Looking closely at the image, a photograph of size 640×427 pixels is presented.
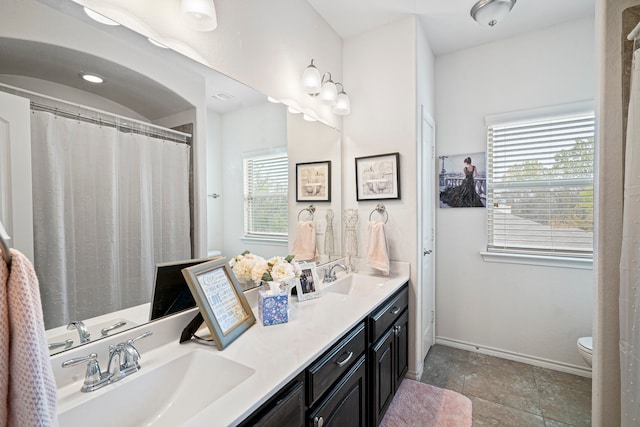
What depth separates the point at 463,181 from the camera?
2.70m

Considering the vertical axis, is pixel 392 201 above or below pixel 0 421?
above

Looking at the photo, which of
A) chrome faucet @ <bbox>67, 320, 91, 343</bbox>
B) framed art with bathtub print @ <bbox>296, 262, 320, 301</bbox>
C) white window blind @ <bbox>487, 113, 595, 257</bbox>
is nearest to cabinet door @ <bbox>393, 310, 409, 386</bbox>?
framed art with bathtub print @ <bbox>296, 262, 320, 301</bbox>

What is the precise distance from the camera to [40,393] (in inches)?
18.1

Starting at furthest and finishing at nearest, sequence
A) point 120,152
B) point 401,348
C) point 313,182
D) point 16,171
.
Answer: point 313,182 < point 401,348 < point 120,152 < point 16,171

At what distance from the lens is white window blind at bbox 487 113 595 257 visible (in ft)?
7.45

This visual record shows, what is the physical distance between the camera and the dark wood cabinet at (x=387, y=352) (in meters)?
1.59

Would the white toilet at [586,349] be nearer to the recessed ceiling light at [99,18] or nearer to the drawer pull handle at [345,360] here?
the drawer pull handle at [345,360]

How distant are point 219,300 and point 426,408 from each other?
166 centimetres

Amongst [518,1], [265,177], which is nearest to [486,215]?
[518,1]

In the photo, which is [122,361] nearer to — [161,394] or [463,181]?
[161,394]

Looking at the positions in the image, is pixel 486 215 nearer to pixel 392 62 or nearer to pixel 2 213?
pixel 392 62

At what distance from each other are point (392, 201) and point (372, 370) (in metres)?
1.26

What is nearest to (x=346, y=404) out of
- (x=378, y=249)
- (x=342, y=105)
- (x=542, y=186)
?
(x=378, y=249)

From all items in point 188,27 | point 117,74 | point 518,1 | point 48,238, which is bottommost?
point 48,238
